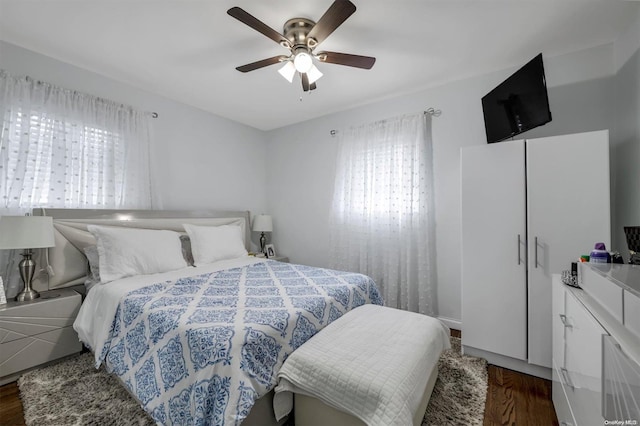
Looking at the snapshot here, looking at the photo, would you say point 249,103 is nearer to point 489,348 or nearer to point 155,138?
point 155,138

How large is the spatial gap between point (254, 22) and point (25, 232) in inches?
87.7

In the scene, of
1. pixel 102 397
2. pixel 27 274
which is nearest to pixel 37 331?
pixel 27 274

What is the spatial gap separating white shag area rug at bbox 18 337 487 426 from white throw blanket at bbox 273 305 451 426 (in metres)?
0.36

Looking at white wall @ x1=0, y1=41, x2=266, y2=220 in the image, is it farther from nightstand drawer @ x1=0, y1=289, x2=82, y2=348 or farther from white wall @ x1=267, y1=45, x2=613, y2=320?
nightstand drawer @ x1=0, y1=289, x2=82, y2=348

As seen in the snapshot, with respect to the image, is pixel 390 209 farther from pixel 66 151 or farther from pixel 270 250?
pixel 66 151

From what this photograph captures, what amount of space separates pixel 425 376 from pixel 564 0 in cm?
252

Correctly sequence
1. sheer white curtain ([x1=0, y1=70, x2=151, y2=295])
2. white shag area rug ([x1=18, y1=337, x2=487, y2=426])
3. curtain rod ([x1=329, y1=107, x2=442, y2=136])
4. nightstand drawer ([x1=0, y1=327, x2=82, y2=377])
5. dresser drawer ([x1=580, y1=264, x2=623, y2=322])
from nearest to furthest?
dresser drawer ([x1=580, y1=264, x2=623, y2=322]) < white shag area rug ([x1=18, y1=337, x2=487, y2=426]) < nightstand drawer ([x1=0, y1=327, x2=82, y2=377]) < sheer white curtain ([x1=0, y1=70, x2=151, y2=295]) < curtain rod ([x1=329, y1=107, x2=442, y2=136])

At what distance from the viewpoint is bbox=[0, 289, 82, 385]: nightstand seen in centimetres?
185

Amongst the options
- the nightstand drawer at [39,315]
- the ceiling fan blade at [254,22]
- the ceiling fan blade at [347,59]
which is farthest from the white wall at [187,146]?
the ceiling fan blade at [347,59]

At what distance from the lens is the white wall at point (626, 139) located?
1.85 metres

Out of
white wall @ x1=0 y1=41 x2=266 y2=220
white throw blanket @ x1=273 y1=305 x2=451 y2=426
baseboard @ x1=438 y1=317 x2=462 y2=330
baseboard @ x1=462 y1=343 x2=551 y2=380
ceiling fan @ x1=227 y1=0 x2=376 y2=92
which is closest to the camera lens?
white throw blanket @ x1=273 y1=305 x2=451 y2=426

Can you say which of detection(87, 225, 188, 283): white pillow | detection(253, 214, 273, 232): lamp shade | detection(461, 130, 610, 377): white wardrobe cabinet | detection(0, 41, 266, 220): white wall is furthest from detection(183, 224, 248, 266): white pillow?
detection(461, 130, 610, 377): white wardrobe cabinet

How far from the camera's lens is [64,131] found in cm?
244

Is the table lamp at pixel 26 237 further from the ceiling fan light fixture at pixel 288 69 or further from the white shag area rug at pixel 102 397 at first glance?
the ceiling fan light fixture at pixel 288 69
